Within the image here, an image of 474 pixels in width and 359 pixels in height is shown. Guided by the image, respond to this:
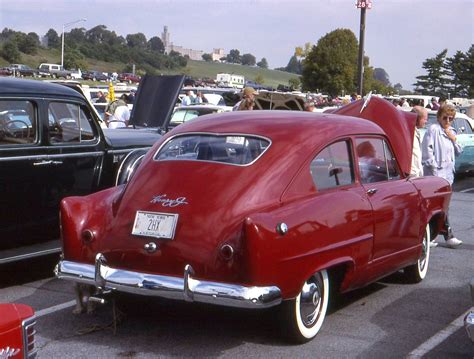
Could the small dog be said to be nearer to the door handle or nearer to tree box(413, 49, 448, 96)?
the door handle

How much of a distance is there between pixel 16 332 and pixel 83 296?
108 inches

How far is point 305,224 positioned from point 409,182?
80.4 inches

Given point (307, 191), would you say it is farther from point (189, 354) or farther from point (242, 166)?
point (189, 354)

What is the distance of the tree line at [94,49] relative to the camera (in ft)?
297

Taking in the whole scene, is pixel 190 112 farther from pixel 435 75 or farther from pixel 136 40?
pixel 136 40

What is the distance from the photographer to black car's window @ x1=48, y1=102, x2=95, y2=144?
24.4 ft

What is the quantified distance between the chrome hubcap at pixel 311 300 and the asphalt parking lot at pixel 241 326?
0.62 ft

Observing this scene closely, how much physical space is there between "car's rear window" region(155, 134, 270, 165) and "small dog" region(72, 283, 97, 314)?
1.12m

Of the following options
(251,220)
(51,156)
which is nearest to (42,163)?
(51,156)

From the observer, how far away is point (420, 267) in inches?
289

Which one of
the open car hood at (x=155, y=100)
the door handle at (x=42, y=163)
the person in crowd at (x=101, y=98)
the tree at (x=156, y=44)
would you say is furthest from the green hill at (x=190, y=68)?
the door handle at (x=42, y=163)

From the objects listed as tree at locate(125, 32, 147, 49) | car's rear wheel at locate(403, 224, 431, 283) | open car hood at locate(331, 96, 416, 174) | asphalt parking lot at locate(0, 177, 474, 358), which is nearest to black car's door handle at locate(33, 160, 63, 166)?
asphalt parking lot at locate(0, 177, 474, 358)

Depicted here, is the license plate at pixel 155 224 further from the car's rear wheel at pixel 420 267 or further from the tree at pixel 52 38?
the tree at pixel 52 38

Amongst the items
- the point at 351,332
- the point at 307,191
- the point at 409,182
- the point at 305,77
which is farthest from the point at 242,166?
the point at 305,77
